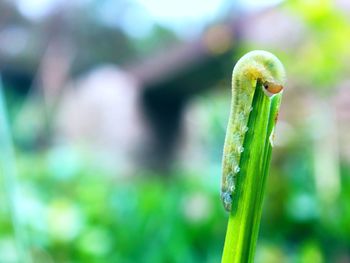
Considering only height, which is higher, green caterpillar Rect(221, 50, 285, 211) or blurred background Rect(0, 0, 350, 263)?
blurred background Rect(0, 0, 350, 263)

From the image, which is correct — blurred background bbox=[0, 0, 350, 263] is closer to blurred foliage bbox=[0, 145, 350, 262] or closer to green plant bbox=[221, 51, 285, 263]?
blurred foliage bbox=[0, 145, 350, 262]

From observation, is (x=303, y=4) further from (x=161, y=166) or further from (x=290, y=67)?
(x=161, y=166)

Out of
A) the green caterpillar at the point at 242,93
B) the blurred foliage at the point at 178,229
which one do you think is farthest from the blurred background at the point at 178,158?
the green caterpillar at the point at 242,93

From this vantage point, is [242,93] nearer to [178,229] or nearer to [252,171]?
[252,171]

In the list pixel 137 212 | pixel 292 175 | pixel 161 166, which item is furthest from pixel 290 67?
pixel 161 166

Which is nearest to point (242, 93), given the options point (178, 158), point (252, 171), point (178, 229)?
point (252, 171)

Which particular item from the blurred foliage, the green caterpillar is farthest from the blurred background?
the green caterpillar
